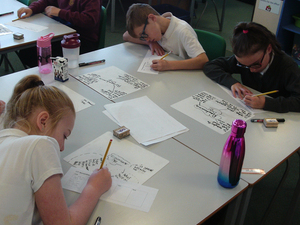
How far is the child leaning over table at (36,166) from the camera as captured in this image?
2.71 feet

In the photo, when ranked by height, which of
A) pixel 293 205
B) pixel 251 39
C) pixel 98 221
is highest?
pixel 251 39

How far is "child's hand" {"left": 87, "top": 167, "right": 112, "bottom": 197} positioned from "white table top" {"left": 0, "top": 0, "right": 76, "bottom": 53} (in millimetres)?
1345

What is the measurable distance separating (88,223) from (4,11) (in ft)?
7.61

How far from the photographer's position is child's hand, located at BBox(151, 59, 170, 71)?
192 cm

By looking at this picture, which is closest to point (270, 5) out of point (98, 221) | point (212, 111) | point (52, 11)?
point (52, 11)

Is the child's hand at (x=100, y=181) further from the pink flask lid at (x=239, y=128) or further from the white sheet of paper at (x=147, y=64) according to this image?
the white sheet of paper at (x=147, y=64)

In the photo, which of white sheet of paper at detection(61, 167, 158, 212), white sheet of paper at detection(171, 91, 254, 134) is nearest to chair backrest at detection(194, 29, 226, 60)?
white sheet of paper at detection(171, 91, 254, 134)

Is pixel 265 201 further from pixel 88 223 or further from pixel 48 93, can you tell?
pixel 48 93

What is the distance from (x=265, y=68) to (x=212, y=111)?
479 mm

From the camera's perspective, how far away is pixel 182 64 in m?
1.96

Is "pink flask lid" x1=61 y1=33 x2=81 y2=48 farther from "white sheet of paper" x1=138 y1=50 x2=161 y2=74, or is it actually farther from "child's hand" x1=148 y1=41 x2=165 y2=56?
"child's hand" x1=148 y1=41 x2=165 y2=56

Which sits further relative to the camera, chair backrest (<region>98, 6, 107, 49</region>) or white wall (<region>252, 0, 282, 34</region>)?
white wall (<region>252, 0, 282, 34</region>)

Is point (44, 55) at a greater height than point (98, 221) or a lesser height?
greater

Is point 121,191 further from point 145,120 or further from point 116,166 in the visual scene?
point 145,120
